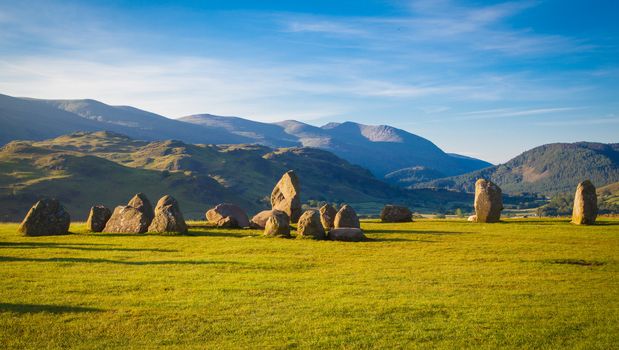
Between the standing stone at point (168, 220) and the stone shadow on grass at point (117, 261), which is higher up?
the standing stone at point (168, 220)

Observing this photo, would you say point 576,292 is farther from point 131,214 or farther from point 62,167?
point 62,167

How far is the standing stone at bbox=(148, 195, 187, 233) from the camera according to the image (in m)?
40.1

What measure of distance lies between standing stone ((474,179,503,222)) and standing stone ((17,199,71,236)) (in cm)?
3940

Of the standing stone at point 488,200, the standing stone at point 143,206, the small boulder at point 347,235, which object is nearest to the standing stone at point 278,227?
the small boulder at point 347,235

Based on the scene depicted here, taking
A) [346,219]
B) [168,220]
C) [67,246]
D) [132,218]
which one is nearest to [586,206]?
[346,219]

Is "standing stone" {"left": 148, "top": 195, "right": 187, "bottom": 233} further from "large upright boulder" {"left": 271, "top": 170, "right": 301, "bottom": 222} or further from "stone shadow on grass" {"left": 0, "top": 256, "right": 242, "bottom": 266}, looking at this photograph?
"large upright boulder" {"left": 271, "top": 170, "right": 301, "bottom": 222}

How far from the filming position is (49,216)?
3988 cm

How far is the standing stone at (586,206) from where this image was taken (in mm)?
44500

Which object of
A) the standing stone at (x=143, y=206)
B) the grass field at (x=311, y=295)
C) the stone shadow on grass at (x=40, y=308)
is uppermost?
the standing stone at (x=143, y=206)

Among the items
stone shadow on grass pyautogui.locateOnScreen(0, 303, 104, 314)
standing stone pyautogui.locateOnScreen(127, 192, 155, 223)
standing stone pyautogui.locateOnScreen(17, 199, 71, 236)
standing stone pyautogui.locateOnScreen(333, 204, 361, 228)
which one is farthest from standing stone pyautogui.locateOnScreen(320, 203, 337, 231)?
stone shadow on grass pyautogui.locateOnScreen(0, 303, 104, 314)

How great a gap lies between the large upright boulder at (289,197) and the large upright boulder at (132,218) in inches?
583

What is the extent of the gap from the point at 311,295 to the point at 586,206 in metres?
35.7

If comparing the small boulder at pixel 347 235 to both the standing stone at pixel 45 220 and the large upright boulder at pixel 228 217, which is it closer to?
the large upright boulder at pixel 228 217

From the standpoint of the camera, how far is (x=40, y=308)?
17375 mm
